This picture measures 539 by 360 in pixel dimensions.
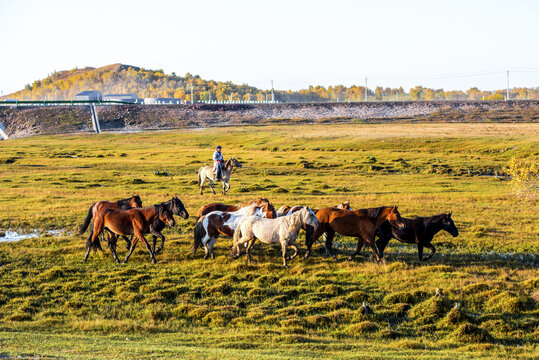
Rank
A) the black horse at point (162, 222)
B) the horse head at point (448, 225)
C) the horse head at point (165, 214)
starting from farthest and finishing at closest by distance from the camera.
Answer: the horse head at point (448, 225) → the black horse at point (162, 222) → the horse head at point (165, 214)

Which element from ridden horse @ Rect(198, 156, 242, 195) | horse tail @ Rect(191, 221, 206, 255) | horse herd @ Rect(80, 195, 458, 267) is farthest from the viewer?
ridden horse @ Rect(198, 156, 242, 195)

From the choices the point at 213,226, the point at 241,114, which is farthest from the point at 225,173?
the point at 241,114

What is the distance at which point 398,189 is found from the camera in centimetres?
3694

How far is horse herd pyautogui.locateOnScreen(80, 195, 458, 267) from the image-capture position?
18031mm

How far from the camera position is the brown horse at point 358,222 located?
18.2 meters

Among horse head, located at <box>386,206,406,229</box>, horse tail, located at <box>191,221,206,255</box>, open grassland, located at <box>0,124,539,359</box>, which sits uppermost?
horse head, located at <box>386,206,406,229</box>

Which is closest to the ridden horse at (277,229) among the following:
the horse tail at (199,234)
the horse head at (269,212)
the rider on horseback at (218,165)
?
the horse head at (269,212)

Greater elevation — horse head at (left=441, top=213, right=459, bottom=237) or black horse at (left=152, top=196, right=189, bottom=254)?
black horse at (left=152, top=196, right=189, bottom=254)

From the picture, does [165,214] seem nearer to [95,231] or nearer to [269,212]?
[95,231]

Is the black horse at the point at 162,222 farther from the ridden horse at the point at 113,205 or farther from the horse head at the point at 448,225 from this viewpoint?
the horse head at the point at 448,225

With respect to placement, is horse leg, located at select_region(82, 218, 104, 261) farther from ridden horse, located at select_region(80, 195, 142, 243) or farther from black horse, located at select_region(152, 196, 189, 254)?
black horse, located at select_region(152, 196, 189, 254)

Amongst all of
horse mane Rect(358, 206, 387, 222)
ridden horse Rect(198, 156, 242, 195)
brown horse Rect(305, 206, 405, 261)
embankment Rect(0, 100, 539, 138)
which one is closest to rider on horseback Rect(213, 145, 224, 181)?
ridden horse Rect(198, 156, 242, 195)

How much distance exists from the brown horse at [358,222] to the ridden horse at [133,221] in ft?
15.6

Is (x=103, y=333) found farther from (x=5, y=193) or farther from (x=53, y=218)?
(x=5, y=193)
